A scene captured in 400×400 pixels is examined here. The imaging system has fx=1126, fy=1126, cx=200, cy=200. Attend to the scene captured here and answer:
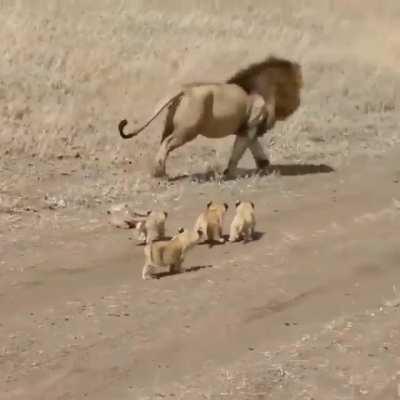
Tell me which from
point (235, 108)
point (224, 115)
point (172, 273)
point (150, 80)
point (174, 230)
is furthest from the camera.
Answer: point (150, 80)

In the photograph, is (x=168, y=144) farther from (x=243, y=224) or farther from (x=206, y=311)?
(x=206, y=311)

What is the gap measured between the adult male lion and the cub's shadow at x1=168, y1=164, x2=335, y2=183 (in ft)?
0.50

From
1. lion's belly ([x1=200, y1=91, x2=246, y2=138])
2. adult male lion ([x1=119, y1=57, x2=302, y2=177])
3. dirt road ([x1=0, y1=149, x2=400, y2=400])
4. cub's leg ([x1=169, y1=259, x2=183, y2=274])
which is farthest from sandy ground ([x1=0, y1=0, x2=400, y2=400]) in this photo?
lion's belly ([x1=200, y1=91, x2=246, y2=138])

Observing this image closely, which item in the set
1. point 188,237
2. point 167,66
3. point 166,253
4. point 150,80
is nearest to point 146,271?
point 166,253

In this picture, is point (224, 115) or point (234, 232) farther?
point (224, 115)

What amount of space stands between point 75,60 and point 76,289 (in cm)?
1102

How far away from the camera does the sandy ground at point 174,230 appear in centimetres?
747

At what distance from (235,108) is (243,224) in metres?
3.41

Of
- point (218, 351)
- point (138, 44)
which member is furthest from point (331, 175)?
point (138, 44)

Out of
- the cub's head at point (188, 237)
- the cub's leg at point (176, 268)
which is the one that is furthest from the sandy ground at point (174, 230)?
the cub's head at point (188, 237)

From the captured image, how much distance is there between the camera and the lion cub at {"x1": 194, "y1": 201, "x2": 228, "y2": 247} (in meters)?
10.2

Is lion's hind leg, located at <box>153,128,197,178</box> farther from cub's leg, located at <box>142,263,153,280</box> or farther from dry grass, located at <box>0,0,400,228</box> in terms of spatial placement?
cub's leg, located at <box>142,263,153,280</box>

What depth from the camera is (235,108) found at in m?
13.4

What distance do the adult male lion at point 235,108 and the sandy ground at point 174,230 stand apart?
49 centimetres
